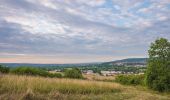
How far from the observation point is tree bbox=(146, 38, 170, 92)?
31.7 meters

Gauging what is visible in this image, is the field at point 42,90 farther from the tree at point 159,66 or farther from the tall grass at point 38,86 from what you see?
the tree at point 159,66

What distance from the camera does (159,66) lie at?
32.3 m

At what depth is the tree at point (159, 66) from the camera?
31719mm

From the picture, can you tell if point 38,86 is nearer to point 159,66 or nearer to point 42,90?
point 42,90

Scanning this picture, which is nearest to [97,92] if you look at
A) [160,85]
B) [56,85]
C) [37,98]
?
[56,85]

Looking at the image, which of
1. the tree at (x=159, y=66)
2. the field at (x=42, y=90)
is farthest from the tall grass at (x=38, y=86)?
the tree at (x=159, y=66)

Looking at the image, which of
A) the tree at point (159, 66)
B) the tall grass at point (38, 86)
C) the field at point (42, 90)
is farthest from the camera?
the tree at point (159, 66)

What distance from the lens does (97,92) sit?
18.9 m

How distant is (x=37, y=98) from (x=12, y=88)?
8.98ft

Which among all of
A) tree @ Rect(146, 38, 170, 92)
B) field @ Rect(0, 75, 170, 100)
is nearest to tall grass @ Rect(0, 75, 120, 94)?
field @ Rect(0, 75, 170, 100)

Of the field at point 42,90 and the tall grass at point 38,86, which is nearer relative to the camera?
the field at point 42,90

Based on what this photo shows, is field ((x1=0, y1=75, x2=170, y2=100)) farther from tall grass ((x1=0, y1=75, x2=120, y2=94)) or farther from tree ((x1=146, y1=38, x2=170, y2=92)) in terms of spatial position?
tree ((x1=146, y1=38, x2=170, y2=92))

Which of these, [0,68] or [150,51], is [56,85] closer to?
[0,68]

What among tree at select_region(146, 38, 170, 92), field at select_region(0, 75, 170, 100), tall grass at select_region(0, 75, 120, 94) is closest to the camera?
field at select_region(0, 75, 170, 100)
